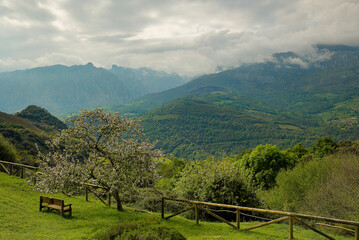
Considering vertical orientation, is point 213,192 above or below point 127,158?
below

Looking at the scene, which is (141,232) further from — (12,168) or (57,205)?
(12,168)

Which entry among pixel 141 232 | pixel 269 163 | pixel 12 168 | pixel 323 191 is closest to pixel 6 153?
pixel 12 168

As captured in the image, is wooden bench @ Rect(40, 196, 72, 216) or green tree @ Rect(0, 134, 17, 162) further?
green tree @ Rect(0, 134, 17, 162)

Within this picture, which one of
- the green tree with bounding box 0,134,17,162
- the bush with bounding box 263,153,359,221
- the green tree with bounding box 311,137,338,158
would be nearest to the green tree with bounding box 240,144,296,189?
the green tree with bounding box 311,137,338,158

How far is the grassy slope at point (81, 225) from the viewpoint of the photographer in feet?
36.9

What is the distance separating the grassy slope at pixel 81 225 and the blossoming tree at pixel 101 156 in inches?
61.9

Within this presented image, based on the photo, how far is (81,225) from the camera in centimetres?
1281

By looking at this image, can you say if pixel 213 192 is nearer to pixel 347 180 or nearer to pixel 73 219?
pixel 73 219

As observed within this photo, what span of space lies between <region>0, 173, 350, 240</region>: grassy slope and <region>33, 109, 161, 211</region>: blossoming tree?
157 cm

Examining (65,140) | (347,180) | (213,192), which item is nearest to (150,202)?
(213,192)

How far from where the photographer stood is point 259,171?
43.4 meters

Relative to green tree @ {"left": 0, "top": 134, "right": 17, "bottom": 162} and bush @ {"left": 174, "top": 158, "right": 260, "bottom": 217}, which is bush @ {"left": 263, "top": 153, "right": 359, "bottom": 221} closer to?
bush @ {"left": 174, "top": 158, "right": 260, "bottom": 217}

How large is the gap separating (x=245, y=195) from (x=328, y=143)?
43.0 metres

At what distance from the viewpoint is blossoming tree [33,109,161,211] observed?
1382 centimetres
